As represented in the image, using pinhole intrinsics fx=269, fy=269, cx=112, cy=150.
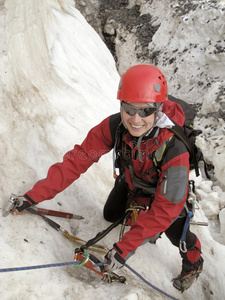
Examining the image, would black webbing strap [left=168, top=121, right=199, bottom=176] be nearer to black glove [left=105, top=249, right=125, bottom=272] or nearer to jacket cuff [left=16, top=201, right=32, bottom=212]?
black glove [left=105, top=249, right=125, bottom=272]

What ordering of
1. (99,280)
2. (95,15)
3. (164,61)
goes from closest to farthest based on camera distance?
(99,280)
(164,61)
(95,15)

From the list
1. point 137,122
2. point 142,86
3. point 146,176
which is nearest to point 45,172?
point 146,176

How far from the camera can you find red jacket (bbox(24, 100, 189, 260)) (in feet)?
7.57

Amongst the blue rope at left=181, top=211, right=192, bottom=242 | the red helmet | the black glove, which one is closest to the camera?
the red helmet

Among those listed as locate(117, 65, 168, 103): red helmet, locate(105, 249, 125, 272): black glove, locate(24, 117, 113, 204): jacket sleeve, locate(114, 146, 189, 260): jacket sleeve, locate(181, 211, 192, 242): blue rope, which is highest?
locate(117, 65, 168, 103): red helmet

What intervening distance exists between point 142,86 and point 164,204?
103cm

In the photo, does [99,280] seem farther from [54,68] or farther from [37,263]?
[54,68]

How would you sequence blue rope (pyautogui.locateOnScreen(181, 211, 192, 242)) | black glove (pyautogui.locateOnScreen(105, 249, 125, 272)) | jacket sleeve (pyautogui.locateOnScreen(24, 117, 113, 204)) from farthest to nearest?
blue rope (pyautogui.locateOnScreen(181, 211, 192, 242)) → jacket sleeve (pyautogui.locateOnScreen(24, 117, 113, 204)) → black glove (pyautogui.locateOnScreen(105, 249, 125, 272))

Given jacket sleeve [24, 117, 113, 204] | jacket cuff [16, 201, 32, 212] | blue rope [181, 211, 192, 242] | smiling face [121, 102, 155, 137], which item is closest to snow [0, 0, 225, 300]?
jacket cuff [16, 201, 32, 212]

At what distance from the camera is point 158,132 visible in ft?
8.02

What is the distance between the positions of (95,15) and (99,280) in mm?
9749

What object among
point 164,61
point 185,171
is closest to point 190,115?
point 185,171

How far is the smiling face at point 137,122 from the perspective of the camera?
231 centimetres

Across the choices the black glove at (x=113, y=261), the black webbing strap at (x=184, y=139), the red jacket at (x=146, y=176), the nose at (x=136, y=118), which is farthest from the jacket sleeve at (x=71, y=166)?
the black glove at (x=113, y=261)
